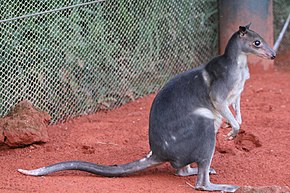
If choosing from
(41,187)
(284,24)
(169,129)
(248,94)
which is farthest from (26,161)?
(284,24)

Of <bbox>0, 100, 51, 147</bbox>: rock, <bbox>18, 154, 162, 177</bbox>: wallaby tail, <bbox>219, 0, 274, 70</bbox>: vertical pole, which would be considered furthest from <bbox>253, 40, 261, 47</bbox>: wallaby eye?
<bbox>219, 0, 274, 70</bbox>: vertical pole

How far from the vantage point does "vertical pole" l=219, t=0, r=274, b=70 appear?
1027 cm

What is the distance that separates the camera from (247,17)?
10.3 meters

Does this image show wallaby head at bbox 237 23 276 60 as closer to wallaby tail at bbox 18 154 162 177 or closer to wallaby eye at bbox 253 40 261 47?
wallaby eye at bbox 253 40 261 47

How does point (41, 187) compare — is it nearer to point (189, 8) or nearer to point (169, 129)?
point (169, 129)

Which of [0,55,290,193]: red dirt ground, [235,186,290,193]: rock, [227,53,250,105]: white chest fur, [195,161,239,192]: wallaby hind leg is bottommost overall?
[0,55,290,193]: red dirt ground

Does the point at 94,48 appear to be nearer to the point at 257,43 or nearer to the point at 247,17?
the point at 247,17

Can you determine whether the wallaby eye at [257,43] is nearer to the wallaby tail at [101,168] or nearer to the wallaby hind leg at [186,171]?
the wallaby hind leg at [186,171]

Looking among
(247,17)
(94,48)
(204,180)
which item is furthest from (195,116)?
(247,17)

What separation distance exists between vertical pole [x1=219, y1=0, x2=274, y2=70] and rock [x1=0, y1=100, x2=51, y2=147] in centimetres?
337

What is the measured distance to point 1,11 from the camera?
27.1 ft

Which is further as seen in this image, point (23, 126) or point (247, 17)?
point (247, 17)

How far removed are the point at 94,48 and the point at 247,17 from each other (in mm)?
2333

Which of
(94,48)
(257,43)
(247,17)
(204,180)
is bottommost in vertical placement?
(204,180)
